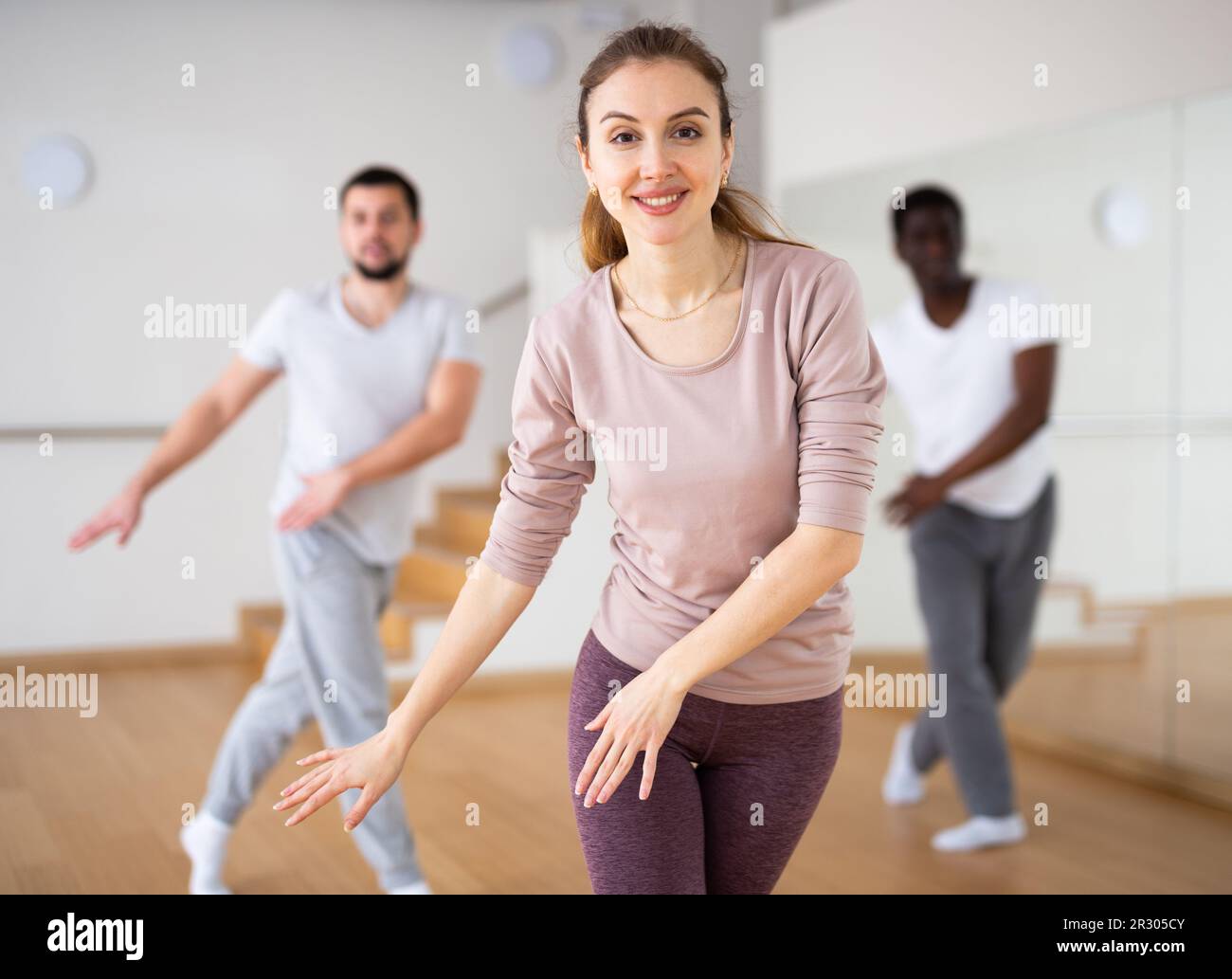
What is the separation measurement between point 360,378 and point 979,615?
168cm

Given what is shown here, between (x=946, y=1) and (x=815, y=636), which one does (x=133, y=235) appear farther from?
(x=815, y=636)

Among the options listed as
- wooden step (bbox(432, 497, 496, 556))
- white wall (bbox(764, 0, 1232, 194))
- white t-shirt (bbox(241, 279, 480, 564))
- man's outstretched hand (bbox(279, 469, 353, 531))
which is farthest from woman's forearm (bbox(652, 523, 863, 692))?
wooden step (bbox(432, 497, 496, 556))

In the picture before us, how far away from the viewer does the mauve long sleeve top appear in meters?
1.50

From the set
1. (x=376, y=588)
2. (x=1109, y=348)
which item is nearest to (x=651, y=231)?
(x=376, y=588)

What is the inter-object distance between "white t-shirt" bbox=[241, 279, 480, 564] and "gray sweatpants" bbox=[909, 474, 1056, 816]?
1.35 meters

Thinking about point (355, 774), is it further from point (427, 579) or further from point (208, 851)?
point (427, 579)

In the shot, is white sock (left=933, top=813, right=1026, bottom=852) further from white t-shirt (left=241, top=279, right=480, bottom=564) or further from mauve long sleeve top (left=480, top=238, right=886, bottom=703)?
mauve long sleeve top (left=480, top=238, right=886, bottom=703)

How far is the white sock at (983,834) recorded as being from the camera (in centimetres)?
339

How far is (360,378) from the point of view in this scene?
2.97m

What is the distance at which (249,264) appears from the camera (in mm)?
5934

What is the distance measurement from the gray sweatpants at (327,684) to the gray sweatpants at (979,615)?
1.41m

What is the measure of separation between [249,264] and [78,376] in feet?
2.81

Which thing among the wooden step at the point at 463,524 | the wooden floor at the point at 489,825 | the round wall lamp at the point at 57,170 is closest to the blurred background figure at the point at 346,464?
the wooden floor at the point at 489,825

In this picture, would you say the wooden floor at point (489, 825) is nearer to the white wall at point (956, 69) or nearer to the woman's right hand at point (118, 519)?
Answer: the woman's right hand at point (118, 519)
